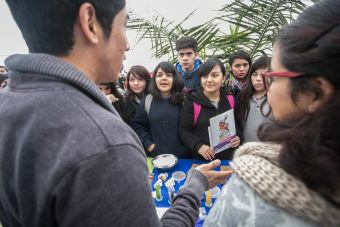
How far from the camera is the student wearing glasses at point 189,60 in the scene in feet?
8.48

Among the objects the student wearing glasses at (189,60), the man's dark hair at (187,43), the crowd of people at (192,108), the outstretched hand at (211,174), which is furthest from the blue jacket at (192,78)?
the outstretched hand at (211,174)

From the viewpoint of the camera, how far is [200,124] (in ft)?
6.19

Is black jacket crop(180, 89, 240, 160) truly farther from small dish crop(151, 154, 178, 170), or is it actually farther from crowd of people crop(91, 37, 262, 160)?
small dish crop(151, 154, 178, 170)

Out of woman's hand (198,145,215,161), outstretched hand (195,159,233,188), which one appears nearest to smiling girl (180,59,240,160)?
woman's hand (198,145,215,161)

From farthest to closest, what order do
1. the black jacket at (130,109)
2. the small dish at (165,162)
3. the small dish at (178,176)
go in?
the black jacket at (130,109), the small dish at (165,162), the small dish at (178,176)

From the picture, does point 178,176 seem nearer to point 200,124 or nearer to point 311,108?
point 200,124

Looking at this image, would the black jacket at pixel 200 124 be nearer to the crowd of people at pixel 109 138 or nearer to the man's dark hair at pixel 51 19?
the crowd of people at pixel 109 138

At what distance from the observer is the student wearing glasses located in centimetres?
258

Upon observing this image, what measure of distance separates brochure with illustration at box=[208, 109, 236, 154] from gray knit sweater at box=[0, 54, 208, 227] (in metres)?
1.22

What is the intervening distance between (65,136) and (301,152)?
409 millimetres

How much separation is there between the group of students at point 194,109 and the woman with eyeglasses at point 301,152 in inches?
51.9

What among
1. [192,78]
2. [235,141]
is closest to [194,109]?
[235,141]

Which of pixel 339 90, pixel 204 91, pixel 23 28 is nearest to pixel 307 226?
pixel 339 90

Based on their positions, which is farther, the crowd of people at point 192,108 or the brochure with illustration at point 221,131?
the crowd of people at point 192,108
